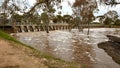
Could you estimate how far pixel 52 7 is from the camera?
40.4 feet

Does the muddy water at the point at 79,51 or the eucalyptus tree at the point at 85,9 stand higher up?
the eucalyptus tree at the point at 85,9

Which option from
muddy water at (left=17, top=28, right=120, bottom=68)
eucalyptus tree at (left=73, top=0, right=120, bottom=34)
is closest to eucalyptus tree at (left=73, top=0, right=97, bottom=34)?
eucalyptus tree at (left=73, top=0, right=120, bottom=34)

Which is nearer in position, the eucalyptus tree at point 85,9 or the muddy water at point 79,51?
the muddy water at point 79,51

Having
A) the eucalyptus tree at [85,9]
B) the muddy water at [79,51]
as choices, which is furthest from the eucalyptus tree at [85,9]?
the muddy water at [79,51]

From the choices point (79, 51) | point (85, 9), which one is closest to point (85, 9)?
point (85, 9)

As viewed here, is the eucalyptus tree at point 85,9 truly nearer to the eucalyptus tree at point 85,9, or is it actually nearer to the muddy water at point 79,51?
the eucalyptus tree at point 85,9

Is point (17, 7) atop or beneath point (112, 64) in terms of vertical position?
atop

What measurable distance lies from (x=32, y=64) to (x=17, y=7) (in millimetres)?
5474

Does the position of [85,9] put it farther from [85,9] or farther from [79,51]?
[79,51]

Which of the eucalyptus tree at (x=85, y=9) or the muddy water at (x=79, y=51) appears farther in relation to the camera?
the eucalyptus tree at (x=85, y=9)

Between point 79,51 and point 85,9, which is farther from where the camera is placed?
point 85,9

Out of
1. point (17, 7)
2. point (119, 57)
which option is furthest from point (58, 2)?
point (119, 57)

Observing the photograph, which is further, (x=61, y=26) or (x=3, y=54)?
(x=61, y=26)

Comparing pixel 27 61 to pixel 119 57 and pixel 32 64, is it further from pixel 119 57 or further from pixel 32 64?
pixel 119 57
